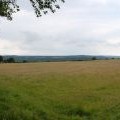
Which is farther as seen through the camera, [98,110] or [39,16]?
[98,110]

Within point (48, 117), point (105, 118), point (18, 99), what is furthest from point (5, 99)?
point (105, 118)

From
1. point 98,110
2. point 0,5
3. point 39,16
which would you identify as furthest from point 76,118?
point 0,5

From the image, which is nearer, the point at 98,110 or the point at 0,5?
the point at 0,5

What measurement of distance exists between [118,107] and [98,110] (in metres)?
1.07

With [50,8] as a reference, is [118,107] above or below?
below

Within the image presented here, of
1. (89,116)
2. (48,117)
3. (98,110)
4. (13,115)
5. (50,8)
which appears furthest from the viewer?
(98,110)

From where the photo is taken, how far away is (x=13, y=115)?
12984 millimetres

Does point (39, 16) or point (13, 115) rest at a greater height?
point (39, 16)

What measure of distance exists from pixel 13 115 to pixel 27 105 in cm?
274

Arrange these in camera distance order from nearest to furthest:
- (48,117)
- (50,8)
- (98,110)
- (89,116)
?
(48,117) < (50,8) < (89,116) < (98,110)

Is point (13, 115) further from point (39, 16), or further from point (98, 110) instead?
point (98, 110)

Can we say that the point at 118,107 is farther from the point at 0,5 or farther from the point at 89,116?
the point at 0,5

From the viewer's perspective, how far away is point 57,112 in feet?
52.7

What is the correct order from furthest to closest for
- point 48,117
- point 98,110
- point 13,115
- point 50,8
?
point 98,110, point 50,8, point 48,117, point 13,115
